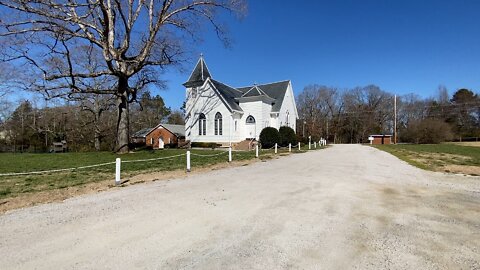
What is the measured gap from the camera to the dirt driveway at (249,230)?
134 inches

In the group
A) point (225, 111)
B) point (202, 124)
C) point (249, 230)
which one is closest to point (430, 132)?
point (225, 111)

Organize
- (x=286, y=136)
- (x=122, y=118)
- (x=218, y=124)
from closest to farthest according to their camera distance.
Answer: (x=122, y=118) < (x=286, y=136) < (x=218, y=124)

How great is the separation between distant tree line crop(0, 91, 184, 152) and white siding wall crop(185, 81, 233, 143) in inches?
259

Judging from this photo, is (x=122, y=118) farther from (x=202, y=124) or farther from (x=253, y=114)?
(x=253, y=114)

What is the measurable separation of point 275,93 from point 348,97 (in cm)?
4852

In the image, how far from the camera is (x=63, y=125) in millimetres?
41719

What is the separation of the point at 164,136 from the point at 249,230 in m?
44.0

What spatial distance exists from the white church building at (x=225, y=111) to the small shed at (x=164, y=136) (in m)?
8.58

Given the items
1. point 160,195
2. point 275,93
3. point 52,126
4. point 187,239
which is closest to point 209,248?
point 187,239

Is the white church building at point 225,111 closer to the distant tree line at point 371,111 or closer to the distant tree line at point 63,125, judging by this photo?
the distant tree line at point 63,125

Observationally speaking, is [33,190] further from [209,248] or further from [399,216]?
[399,216]

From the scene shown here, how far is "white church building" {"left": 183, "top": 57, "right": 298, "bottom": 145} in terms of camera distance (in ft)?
113

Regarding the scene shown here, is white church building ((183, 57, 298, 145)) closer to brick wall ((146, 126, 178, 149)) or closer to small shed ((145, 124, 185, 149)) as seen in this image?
small shed ((145, 124, 185, 149))

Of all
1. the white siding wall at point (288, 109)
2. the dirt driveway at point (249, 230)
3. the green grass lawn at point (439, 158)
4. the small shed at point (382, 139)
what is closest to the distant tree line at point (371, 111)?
the small shed at point (382, 139)
